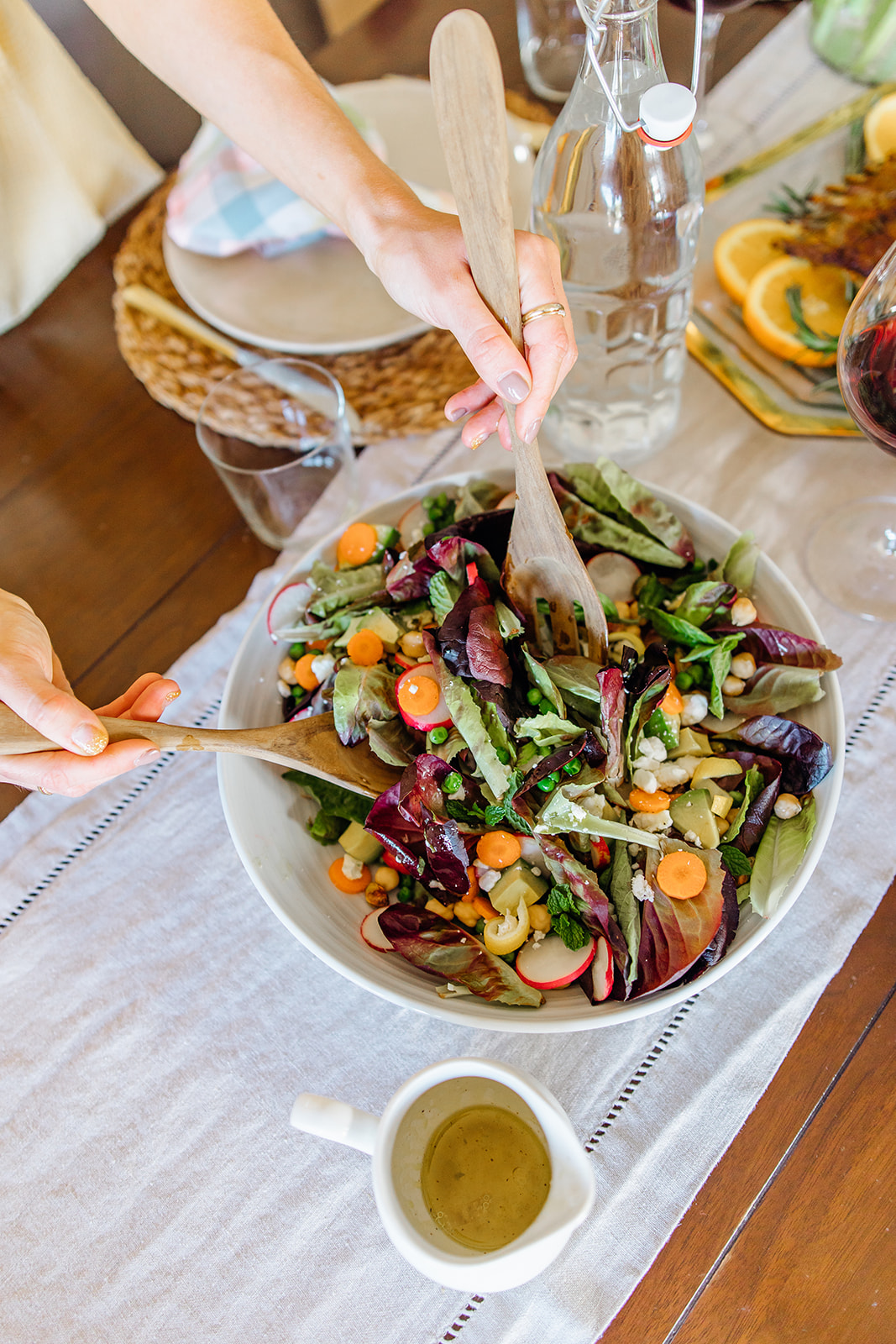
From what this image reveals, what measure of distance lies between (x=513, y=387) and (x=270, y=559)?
66 centimetres

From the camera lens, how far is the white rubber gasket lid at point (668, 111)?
0.90 metres

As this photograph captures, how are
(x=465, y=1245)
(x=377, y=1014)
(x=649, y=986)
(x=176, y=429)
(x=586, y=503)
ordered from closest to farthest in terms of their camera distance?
(x=465, y=1245), (x=649, y=986), (x=377, y=1014), (x=586, y=503), (x=176, y=429)

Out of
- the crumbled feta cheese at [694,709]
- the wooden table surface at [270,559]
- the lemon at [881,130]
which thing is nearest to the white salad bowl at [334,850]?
the crumbled feta cheese at [694,709]

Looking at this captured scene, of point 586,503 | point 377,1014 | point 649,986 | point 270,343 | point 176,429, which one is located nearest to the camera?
point 649,986

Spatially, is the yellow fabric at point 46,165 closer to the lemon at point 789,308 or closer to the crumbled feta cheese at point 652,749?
the lemon at point 789,308

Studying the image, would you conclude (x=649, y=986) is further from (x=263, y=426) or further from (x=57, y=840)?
(x=263, y=426)

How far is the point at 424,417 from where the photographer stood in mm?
1444

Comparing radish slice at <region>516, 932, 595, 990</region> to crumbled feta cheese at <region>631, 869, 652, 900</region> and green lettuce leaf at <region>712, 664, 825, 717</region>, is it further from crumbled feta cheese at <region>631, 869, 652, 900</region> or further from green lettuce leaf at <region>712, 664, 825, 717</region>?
green lettuce leaf at <region>712, 664, 825, 717</region>

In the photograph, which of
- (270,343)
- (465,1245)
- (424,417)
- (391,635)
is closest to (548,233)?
(424,417)

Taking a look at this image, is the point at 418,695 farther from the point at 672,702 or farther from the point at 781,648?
the point at 781,648

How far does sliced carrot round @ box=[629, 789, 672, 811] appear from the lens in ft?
3.15

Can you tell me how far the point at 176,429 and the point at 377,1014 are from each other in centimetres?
103

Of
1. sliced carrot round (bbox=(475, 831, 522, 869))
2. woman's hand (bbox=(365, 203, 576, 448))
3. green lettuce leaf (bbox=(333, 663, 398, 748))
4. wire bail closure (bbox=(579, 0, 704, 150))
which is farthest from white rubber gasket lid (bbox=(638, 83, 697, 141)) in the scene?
sliced carrot round (bbox=(475, 831, 522, 869))

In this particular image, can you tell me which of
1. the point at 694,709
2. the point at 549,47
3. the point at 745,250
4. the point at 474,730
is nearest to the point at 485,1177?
the point at 474,730
